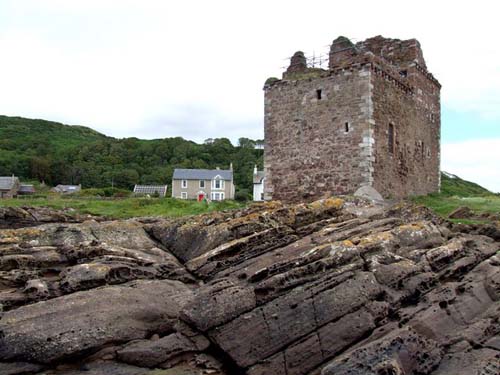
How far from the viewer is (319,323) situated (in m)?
11.0

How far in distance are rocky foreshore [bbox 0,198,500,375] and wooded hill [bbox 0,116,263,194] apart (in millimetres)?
89706

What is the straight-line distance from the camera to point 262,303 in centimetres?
1168

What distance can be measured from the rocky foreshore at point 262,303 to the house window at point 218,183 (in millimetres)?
80361

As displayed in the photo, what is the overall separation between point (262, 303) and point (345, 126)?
13.1 metres

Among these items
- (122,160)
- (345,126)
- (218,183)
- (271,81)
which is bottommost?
(218,183)

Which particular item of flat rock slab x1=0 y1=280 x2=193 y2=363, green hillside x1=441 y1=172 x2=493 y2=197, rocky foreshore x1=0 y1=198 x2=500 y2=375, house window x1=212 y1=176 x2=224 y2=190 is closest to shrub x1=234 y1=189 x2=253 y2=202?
house window x1=212 y1=176 x2=224 y2=190

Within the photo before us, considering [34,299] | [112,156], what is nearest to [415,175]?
[34,299]

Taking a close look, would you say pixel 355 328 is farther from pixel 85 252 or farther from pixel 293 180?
pixel 293 180

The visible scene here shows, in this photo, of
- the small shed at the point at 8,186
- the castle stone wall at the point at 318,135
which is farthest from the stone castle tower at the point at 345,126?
the small shed at the point at 8,186

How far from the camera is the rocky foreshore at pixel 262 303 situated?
10.4 meters

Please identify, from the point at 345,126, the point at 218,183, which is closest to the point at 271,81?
the point at 345,126

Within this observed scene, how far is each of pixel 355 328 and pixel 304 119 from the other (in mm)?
14661

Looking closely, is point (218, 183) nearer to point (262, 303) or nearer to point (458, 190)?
point (458, 190)

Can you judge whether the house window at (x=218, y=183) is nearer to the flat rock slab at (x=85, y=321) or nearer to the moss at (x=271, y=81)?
the moss at (x=271, y=81)
